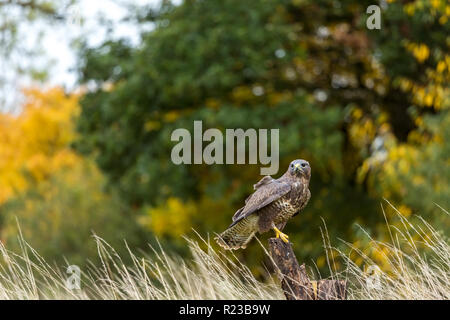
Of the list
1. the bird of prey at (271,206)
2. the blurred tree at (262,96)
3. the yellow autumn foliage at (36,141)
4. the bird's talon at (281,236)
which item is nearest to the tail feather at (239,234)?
the bird of prey at (271,206)

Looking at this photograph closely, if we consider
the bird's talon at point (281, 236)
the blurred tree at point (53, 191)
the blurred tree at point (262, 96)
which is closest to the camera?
the bird's talon at point (281, 236)

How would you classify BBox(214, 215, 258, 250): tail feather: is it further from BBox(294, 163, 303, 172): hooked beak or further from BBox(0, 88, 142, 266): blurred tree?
BBox(0, 88, 142, 266): blurred tree

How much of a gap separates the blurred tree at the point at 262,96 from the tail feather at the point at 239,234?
7.42 metres

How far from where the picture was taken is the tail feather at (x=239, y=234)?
4.86 meters

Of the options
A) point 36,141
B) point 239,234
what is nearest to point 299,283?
point 239,234

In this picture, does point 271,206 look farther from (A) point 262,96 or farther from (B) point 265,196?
(A) point 262,96

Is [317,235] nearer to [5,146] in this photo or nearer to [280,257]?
[280,257]

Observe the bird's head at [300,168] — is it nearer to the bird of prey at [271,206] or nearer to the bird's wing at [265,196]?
the bird of prey at [271,206]

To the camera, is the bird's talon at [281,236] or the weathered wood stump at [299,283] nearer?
the bird's talon at [281,236]

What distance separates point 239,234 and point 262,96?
10179 millimetres

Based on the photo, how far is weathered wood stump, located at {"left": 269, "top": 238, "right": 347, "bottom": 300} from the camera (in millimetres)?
5055

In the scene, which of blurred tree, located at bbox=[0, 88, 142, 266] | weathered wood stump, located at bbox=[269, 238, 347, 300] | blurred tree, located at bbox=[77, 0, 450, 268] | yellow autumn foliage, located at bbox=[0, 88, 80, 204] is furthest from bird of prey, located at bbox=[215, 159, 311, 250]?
yellow autumn foliage, located at bbox=[0, 88, 80, 204]

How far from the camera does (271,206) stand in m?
4.86

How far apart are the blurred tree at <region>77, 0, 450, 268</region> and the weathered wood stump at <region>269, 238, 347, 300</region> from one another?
710 cm
